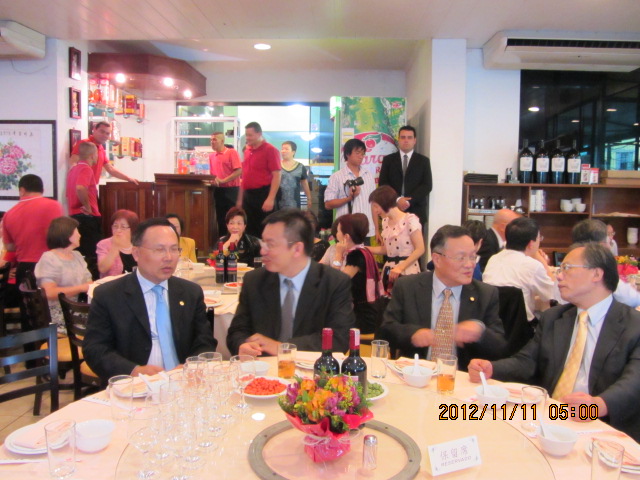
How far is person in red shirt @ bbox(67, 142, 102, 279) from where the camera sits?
21.1 ft

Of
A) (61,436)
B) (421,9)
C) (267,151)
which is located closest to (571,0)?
(421,9)

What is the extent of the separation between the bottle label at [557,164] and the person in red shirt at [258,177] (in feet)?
11.8

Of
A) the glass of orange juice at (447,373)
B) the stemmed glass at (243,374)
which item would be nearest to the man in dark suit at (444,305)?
the glass of orange juice at (447,373)

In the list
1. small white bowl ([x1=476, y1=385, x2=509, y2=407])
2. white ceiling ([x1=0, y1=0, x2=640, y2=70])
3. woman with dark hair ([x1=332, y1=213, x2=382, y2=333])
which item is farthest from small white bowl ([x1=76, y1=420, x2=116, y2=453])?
white ceiling ([x1=0, y1=0, x2=640, y2=70])

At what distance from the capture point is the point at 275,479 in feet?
4.47

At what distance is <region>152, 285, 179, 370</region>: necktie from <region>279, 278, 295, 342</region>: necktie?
1.91ft

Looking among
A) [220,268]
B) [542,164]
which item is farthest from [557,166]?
[220,268]

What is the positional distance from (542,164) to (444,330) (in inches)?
193

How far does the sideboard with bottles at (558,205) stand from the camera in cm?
689

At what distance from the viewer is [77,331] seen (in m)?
3.18

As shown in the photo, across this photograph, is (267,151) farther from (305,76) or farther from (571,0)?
(571,0)

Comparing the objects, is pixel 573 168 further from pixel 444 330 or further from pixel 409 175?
pixel 444 330

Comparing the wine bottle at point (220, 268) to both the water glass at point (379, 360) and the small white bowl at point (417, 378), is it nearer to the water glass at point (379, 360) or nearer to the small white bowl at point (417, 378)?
the water glass at point (379, 360)

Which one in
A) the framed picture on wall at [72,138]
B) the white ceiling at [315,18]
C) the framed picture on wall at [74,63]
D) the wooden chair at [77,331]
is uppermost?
the white ceiling at [315,18]
